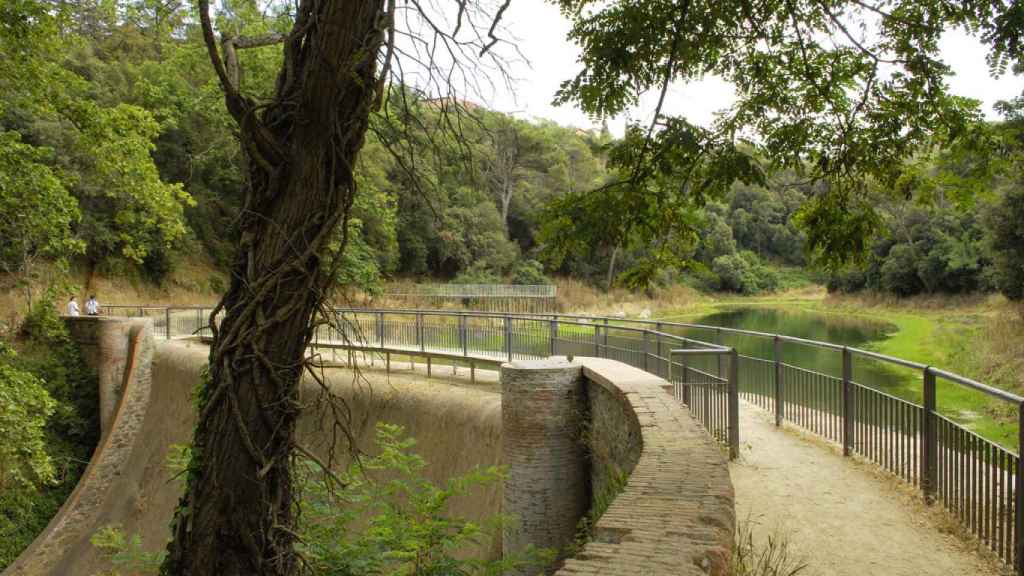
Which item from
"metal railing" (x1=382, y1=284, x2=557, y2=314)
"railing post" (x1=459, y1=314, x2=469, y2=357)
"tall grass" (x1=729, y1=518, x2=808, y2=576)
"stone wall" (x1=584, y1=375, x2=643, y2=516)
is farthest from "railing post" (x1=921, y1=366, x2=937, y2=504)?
"metal railing" (x1=382, y1=284, x2=557, y2=314)

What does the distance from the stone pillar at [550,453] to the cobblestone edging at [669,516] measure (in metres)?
2.95

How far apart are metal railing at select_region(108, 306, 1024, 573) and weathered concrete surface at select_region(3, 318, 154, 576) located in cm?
931

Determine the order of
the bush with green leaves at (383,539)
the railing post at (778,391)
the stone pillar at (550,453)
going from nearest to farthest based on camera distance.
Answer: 1. the bush with green leaves at (383,539)
2. the stone pillar at (550,453)
3. the railing post at (778,391)

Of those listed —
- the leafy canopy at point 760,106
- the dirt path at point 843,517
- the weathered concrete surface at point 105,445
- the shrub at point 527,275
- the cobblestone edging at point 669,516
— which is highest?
the leafy canopy at point 760,106

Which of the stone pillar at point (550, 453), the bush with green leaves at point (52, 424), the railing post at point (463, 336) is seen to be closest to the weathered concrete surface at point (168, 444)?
the bush with green leaves at point (52, 424)

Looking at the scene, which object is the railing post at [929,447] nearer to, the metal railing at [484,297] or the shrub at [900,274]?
the metal railing at [484,297]

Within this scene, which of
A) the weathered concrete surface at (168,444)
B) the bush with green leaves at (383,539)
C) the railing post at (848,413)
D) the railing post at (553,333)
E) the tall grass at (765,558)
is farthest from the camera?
the railing post at (553,333)

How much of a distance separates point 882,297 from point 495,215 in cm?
2355

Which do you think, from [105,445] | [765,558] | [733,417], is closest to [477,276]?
[105,445]

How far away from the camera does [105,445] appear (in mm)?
18375

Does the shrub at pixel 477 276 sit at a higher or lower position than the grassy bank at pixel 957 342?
higher

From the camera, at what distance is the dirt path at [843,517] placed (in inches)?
184

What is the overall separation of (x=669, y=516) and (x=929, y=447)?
4.06m

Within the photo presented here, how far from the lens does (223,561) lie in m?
3.72
